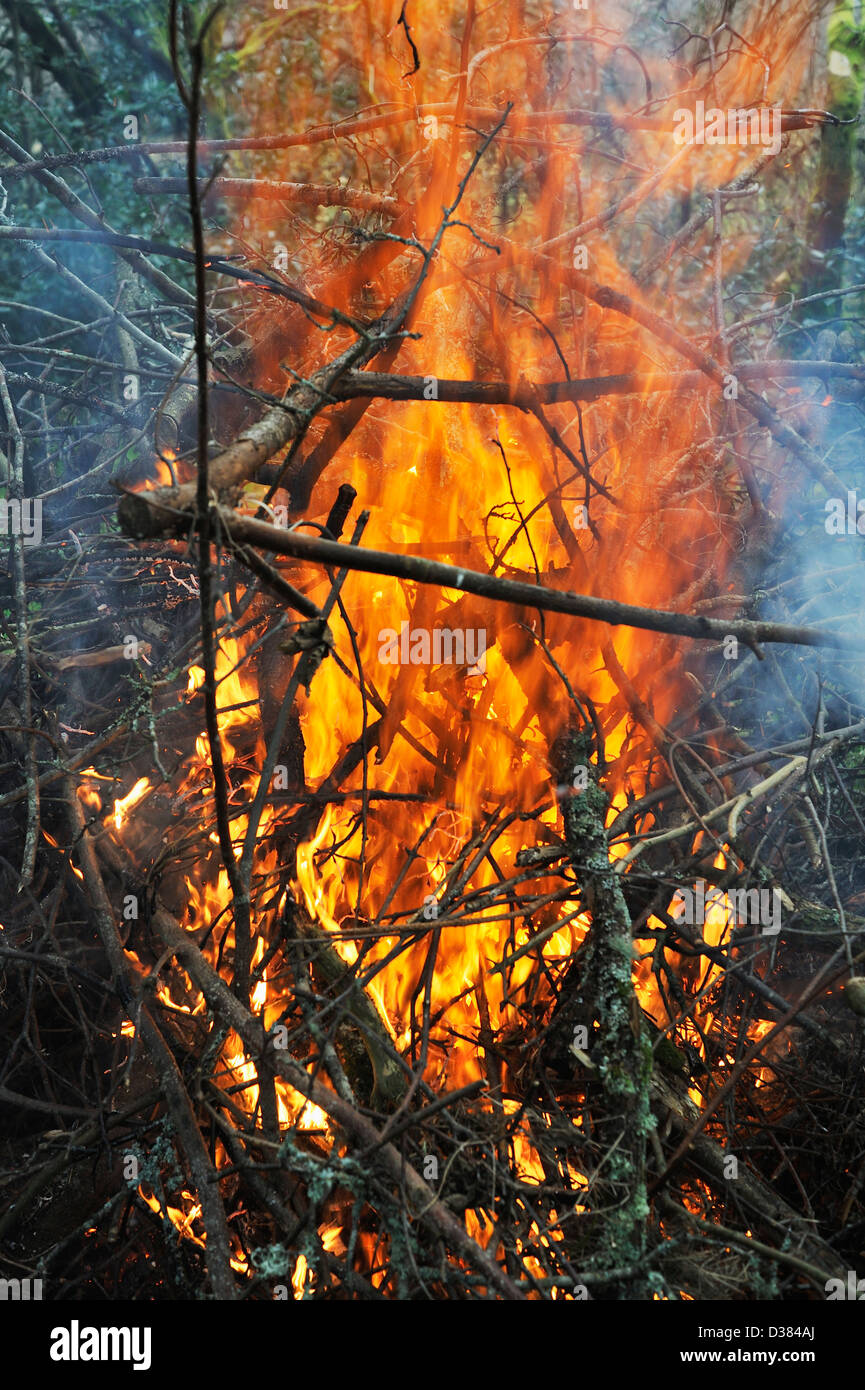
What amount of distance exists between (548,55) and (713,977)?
13.0 ft

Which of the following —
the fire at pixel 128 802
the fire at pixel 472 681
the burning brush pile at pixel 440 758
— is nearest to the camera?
the burning brush pile at pixel 440 758

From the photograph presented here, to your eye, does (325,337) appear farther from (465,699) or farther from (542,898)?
(542,898)

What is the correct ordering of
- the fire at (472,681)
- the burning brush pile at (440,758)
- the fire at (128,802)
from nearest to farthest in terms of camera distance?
the burning brush pile at (440,758)
the fire at (472,681)
the fire at (128,802)

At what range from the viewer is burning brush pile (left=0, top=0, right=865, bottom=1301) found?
2.21 metres

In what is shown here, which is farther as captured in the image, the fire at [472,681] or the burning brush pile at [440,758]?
the fire at [472,681]

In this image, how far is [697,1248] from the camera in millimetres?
2289

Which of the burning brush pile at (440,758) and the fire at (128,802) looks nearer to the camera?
the burning brush pile at (440,758)

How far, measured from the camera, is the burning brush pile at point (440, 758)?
221cm

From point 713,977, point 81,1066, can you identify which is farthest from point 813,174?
point 81,1066

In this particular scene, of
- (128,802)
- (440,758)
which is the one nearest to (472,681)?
(440,758)

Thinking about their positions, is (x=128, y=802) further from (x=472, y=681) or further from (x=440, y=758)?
(x=472, y=681)

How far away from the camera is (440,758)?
10.9ft

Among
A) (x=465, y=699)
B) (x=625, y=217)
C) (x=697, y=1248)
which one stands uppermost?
(x=625, y=217)

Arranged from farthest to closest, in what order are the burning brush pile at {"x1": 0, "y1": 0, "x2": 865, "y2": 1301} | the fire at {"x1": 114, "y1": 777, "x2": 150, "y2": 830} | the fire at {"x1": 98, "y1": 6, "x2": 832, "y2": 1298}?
1. the fire at {"x1": 114, "y1": 777, "x2": 150, "y2": 830}
2. the fire at {"x1": 98, "y1": 6, "x2": 832, "y2": 1298}
3. the burning brush pile at {"x1": 0, "y1": 0, "x2": 865, "y2": 1301}
